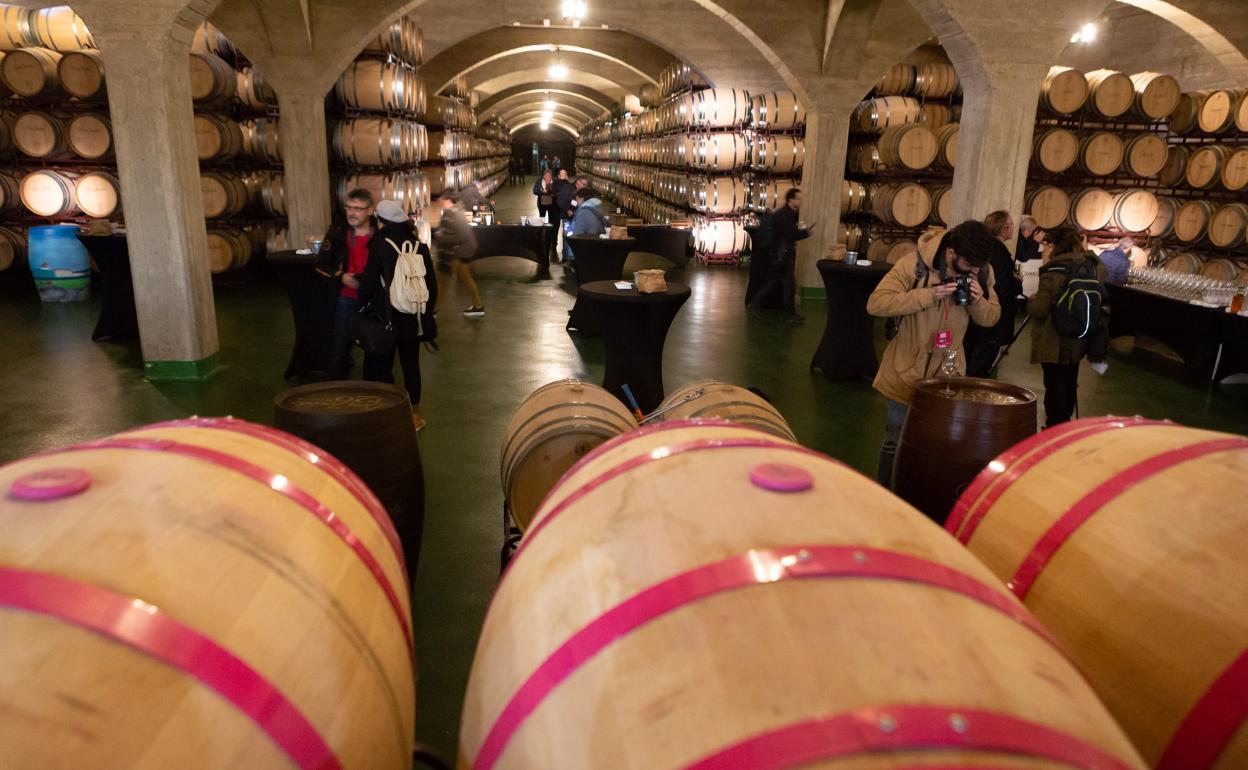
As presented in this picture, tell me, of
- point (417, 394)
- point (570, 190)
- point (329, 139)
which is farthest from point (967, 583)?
point (570, 190)

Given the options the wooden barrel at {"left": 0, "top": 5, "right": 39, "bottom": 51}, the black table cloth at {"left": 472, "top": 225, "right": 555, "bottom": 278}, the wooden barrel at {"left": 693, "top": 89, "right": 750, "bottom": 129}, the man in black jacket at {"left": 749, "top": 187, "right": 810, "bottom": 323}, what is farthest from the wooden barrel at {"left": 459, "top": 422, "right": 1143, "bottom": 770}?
the wooden barrel at {"left": 0, "top": 5, "right": 39, "bottom": 51}

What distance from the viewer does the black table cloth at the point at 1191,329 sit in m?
7.40

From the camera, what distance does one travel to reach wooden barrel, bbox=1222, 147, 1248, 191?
1081 cm

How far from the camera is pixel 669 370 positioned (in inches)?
302

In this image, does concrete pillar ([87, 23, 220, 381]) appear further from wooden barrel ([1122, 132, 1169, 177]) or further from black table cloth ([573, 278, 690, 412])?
wooden barrel ([1122, 132, 1169, 177])

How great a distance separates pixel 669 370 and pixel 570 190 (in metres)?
9.13

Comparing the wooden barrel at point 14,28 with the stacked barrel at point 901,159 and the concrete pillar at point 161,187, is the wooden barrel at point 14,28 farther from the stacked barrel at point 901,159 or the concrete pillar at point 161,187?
the stacked barrel at point 901,159

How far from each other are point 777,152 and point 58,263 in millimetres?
11249

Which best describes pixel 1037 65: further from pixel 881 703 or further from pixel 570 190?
pixel 570 190

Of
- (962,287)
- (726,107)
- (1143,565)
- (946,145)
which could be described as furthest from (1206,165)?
(1143,565)

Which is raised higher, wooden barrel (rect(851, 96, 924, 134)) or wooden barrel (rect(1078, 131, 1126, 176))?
wooden barrel (rect(851, 96, 924, 134))

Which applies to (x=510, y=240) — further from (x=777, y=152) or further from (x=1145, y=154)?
(x=1145, y=154)

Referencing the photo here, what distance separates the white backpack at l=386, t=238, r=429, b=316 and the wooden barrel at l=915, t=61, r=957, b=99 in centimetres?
1139

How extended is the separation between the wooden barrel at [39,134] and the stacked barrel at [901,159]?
1169cm
